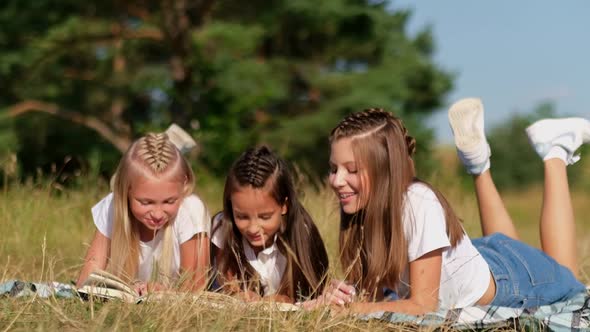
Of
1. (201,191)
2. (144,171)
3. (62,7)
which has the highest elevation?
(62,7)

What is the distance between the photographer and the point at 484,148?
409 centimetres

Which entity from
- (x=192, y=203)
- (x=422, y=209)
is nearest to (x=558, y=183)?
(x=422, y=209)

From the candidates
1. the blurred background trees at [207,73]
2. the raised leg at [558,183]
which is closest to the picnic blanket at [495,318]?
the raised leg at [558,183]

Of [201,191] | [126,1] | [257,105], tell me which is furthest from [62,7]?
[201,191]

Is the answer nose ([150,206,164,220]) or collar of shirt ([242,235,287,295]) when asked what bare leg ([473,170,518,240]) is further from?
nose ([150,206,164,220])

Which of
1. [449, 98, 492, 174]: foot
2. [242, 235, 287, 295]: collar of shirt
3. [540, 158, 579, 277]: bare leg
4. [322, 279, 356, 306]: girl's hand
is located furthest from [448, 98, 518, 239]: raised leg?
[322, 279, 356, 306]: girl's hand

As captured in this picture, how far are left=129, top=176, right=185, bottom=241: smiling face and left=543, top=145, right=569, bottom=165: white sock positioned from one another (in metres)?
1.93

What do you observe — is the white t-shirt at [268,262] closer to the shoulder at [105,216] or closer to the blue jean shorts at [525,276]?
the shoulder at [105,216]

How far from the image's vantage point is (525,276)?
11.8 ft

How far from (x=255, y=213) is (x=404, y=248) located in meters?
0.62

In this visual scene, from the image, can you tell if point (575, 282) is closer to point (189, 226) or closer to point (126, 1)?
point (189, 226)

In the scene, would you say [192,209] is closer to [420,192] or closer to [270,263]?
[270,263]

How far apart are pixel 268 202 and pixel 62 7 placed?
30.6ft

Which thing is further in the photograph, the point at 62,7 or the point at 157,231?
the point at 62,7
